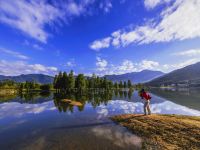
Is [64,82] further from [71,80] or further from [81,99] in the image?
[81,99]

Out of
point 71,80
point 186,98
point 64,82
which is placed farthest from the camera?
point 64,82

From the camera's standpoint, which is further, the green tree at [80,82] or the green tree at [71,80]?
the green tree at [80,82]

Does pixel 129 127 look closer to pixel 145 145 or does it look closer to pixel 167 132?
pixel 167 132

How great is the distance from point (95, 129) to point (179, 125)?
8.58 m

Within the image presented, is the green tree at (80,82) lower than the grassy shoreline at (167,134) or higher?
higher

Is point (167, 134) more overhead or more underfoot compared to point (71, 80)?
more underfoot

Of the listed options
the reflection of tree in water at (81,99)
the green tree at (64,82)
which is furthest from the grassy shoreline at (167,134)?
the green tree at (64,82)

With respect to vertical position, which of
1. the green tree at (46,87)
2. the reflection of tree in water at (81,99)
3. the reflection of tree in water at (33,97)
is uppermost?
the green tree at (46,87)

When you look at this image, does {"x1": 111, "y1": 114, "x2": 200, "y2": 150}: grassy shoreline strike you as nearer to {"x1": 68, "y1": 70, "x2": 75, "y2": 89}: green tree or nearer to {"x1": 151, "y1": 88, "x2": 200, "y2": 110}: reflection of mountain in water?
{"x1": 151, "y1": 88, "x2": 200, "y2": 110}: reflection of mountain in water

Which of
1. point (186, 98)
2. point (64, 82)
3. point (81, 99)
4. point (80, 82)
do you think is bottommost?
point (186, 98)

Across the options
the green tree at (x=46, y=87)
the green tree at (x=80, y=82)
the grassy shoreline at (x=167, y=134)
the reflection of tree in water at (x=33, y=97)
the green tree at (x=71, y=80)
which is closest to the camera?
the grassy shoreline at (x=167, y=134)

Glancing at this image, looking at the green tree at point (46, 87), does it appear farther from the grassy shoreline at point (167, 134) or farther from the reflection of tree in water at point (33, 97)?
the grassy shoreline at point (167, 134)

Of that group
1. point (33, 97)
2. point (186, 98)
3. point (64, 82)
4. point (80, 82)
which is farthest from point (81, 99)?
point (64, 82)

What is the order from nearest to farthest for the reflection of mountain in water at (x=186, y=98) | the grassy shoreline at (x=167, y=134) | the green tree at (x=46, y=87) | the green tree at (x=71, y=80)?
the grassy shoreline at (x=167, y=134) → the reflection of mountain in water at (x=186, y=98) → the green tree at (x=71, y=80) → the green tree at (x=46, y=87)
